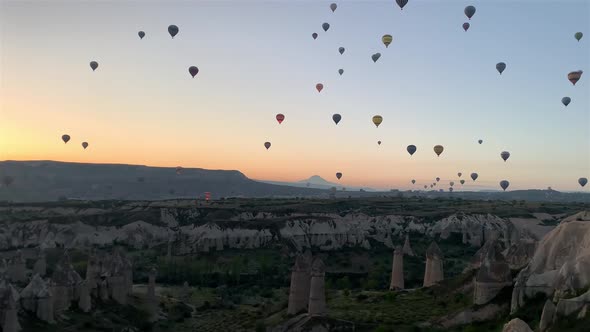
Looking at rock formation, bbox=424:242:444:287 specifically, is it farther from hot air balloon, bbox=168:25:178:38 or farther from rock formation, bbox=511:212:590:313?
hot air balloon, bbox=168:25:178:38

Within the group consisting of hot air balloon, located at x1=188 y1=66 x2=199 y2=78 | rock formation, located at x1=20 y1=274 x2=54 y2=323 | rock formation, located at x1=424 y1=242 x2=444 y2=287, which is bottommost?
rock formation, located at x1=20 y1=274 x2=54 y2=323

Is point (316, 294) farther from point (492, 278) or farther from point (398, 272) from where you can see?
point (398, 272)

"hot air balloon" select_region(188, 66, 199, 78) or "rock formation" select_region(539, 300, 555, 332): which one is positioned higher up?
"hot air balloon" select_region(188, 66, 199, 78)

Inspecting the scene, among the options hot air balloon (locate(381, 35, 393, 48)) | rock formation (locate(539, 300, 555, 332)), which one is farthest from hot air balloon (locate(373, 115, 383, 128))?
rock formation (locate(539, 300, 555, 332))

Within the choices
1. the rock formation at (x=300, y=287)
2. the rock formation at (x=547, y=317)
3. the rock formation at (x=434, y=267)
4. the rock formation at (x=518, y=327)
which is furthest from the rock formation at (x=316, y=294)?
the rock formation at (x=518, y=327)

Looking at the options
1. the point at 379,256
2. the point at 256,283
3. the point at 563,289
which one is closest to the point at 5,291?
the point at 563,289

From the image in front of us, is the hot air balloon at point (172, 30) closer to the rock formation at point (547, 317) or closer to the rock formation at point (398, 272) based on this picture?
the rock formation at point (398, 272)
